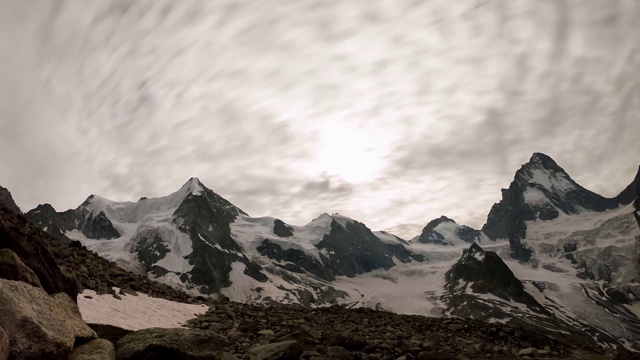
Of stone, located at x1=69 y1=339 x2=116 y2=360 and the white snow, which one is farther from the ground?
the white snow

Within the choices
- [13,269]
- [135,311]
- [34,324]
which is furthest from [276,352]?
[135,311]

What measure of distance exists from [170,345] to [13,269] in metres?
4.25

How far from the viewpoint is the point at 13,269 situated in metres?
10.1

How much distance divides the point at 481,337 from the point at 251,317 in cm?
1234

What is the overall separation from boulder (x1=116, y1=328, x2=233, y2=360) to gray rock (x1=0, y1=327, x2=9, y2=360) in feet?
9.90

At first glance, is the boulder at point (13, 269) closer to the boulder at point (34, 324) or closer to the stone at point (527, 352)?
the boulder at point (34, 324)

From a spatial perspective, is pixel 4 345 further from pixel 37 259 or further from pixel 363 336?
pixel 363 336

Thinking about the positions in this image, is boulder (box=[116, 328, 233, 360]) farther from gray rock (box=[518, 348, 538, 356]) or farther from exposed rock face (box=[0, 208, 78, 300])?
gray rock (box=[518, 348, 538, 356])

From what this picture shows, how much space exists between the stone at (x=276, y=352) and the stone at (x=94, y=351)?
4.00 m

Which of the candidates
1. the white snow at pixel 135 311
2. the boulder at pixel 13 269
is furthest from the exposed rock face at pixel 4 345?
the white snow at pixel 135 311

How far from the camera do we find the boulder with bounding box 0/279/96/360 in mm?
8188

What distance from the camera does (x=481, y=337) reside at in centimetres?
2188

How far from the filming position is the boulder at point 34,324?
8188 mm

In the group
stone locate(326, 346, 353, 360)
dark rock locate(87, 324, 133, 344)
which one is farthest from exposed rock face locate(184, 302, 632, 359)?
dark rock locate(87, 324, 133, 344)
